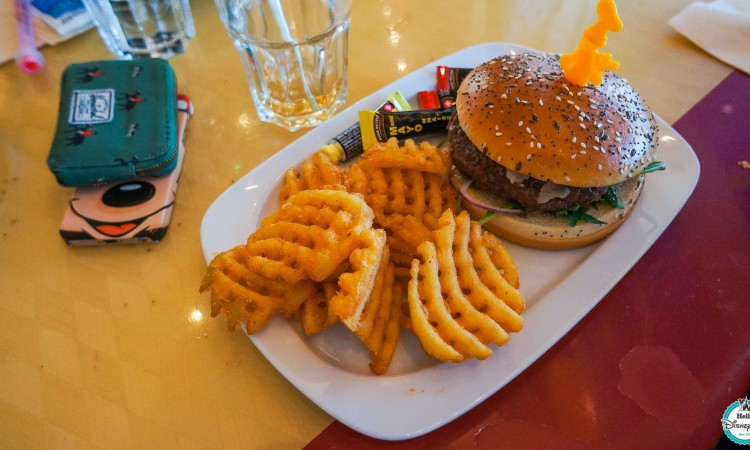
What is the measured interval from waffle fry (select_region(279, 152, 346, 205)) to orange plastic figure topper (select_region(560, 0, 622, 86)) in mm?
842

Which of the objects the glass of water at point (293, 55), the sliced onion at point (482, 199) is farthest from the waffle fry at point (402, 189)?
the glass of water at point (293, 55)

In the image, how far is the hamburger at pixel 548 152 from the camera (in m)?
1.51

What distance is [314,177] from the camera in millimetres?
1638

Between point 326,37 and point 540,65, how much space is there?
843 millimetres

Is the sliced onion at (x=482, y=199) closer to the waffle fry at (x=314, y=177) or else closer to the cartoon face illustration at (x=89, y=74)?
the waffle fry at (x=314, y=177)

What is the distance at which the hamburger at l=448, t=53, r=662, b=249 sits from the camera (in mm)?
1512

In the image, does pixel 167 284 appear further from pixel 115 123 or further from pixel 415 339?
pixel 415 339

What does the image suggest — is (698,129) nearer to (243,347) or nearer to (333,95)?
(333,95)

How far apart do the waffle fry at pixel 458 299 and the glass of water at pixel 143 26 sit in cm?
184

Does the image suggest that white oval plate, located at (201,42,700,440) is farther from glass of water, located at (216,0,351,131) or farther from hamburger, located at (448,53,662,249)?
glass of water, located at (216,0,351,131)

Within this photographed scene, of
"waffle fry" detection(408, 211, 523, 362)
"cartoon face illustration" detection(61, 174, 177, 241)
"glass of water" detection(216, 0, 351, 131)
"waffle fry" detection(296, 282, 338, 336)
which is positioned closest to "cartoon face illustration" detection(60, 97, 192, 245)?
"cartoon face illustration" detection(61, 174, 177, 241)

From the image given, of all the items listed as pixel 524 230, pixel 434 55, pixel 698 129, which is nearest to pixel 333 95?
pixel 434 55

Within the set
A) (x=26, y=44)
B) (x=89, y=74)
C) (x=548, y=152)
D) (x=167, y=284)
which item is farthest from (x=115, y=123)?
(x=548, y=152)

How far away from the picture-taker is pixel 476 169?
5.43 ft
